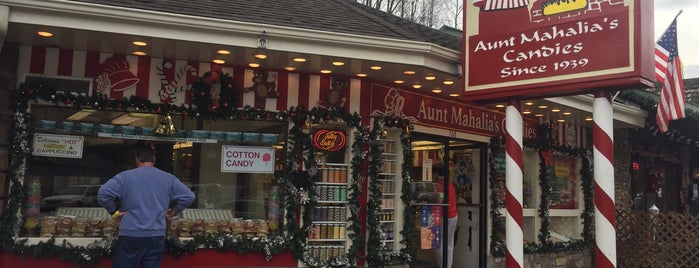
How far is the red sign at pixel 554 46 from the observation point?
17.3 feet

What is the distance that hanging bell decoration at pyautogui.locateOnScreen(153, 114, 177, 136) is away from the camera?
662cm

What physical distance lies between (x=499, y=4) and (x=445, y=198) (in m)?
3.50

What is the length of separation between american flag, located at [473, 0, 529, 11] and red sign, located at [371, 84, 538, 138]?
1870 millimetres

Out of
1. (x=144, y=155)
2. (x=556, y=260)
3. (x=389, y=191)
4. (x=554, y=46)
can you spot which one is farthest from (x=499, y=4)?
(x=556, y=260)

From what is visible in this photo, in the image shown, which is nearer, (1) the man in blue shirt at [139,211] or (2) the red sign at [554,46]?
(1) the man in blue shirt at [139,211]

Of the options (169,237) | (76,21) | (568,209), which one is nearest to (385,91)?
(169,237)

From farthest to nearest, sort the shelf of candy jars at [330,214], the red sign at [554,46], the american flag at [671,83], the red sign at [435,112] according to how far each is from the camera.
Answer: the american flag at [671,83]
the red sign at [435,112]
the shelf of candy jars at [330,214]
the red sign at [554,46]

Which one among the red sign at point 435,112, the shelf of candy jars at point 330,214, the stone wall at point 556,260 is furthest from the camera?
the stone wall at point 556,260

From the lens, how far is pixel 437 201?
862 centimetres

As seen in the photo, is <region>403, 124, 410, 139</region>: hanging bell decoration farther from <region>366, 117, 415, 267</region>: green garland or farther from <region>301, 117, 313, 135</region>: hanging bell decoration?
<region>301, 117, 313, 135</region>: hanging bell decoration

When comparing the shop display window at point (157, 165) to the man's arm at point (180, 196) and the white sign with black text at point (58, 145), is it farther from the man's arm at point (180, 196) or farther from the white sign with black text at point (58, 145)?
the man's arm at point (180, 196)

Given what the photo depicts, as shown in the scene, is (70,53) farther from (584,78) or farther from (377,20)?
(584,78)

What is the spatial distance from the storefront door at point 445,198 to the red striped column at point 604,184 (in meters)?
3.12

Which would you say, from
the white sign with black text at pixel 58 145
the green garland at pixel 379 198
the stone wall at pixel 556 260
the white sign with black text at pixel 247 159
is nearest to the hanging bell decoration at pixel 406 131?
the green garland at pixel 379 198
